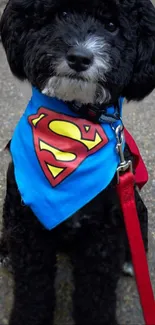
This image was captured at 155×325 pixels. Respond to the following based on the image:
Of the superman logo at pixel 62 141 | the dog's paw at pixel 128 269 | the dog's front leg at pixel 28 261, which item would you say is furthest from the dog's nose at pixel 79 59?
the dog's paw at pixel 128 269

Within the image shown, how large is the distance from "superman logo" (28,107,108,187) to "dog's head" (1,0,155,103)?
0.53ft

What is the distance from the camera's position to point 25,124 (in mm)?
2346

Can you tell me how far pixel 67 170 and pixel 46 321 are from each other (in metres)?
0.71

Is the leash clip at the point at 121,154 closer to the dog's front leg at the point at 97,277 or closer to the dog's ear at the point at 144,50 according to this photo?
the dog's ear at the point at 144,50

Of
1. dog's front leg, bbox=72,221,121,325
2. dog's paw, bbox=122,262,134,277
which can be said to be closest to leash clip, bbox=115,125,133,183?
dog's front leg, bbox=72,221,121,325

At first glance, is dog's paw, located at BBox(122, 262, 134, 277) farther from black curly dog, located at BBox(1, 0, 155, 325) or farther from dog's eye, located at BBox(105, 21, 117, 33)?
dog's eye, located at BBox(105, 21, 117, 33)

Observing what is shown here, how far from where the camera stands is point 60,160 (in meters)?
2.28

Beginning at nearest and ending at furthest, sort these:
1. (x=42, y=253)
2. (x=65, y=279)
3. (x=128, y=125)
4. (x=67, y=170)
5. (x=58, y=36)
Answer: (x=58, y=36), (x=67, y=170), (x=42, y=253), (x=65, y=279), (x=128, y=125)

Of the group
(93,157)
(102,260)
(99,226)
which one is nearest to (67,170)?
(93,157)

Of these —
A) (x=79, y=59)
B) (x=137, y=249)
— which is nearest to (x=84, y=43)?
(x=79, y=59)

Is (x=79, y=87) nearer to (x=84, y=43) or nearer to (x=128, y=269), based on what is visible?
(x=84, y=43)

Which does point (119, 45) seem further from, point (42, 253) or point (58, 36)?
point (42, 253)

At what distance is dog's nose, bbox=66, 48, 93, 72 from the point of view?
193 cm

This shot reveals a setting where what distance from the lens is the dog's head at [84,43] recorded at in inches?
78.7
